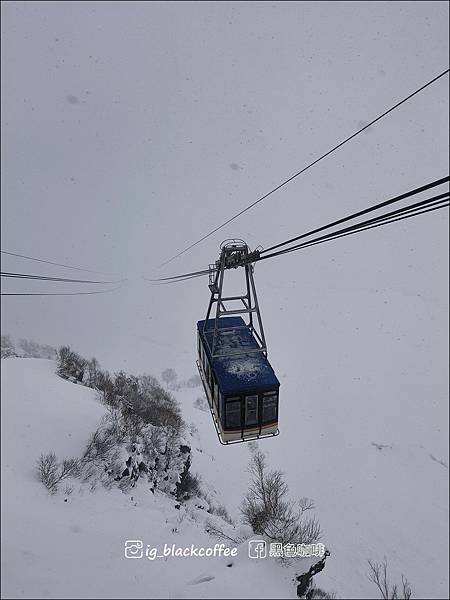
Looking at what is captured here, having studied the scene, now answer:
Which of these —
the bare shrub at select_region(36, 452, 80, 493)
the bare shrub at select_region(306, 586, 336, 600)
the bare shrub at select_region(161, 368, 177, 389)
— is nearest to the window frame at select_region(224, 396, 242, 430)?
the bare shrub at select_region(36, 452, 80, 493)

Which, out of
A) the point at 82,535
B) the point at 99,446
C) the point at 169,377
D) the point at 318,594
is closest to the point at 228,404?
the point at 82,535

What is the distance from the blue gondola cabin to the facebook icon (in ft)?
23.8

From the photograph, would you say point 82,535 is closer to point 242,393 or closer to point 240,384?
point 242,393

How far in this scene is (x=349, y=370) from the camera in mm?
48562

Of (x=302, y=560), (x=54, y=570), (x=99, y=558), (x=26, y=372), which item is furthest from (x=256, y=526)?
(x=26, y=372)

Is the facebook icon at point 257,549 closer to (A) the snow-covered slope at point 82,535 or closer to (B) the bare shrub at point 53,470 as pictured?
(A) the snow-covered slope at point 82,535

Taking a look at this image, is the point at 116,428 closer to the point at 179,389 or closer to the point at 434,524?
the point at 434,524

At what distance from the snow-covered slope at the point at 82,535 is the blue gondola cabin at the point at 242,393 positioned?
5839 mm

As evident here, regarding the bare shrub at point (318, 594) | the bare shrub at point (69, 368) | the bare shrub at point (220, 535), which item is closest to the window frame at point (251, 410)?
the bare shrub at point (220, 535)

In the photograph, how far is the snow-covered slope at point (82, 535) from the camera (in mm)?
10781

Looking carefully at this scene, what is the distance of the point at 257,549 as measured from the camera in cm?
1530

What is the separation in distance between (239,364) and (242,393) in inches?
46.2

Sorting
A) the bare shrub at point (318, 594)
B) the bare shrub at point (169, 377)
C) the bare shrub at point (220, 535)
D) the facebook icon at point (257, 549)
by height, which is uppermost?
the bare shrub at point (169, 377)

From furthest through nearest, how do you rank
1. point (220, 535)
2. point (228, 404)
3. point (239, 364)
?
point (220, 535), point (239, 364), point (228, 404)
